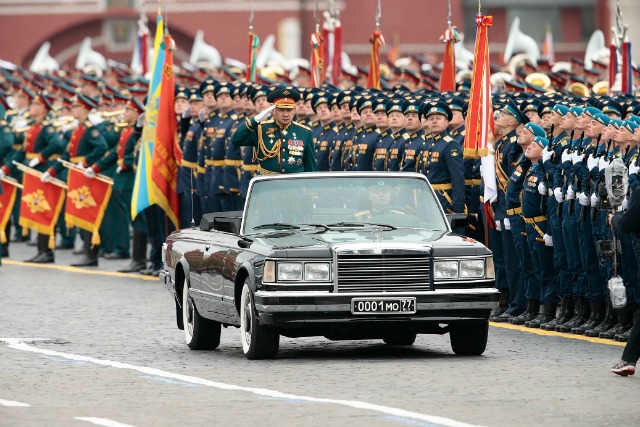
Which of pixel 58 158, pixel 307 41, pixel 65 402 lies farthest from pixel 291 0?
pixel 65 402

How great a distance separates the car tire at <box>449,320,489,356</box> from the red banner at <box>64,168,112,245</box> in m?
11.9

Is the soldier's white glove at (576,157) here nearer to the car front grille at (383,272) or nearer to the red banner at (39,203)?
the car front grille at (383,272)

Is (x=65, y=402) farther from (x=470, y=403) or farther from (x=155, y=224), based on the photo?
(x=155, y=224)

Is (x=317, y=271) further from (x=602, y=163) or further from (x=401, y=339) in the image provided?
→ (x=602, y=163)

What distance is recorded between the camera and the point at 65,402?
12.9 metres

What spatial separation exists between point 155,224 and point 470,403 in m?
13.1

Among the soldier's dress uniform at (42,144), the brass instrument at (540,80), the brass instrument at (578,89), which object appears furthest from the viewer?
the soldier's dress uniform at (42,144)

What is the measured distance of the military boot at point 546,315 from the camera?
18234 millimetres

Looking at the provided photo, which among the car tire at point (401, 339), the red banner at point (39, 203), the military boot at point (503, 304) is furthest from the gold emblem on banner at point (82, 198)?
the car tire at point (401, 339)

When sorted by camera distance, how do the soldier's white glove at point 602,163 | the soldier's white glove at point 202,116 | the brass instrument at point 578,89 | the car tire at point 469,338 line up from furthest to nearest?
1. the brass instrument at point 578,89
2. the soldier's white glove at point 202,116
3. the soldier's white glove at point 602,163
4. the car tire at point 469,338

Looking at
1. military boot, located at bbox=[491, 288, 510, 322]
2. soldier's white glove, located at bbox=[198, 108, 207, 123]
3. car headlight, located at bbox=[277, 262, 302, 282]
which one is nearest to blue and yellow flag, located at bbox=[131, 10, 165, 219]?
soldier's white glove, located at bbox=[198, 108, 207, 123]

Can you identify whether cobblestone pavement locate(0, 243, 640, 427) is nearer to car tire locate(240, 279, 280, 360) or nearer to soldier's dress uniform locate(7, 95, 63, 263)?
car tire locate(240, 279, 280, 360)

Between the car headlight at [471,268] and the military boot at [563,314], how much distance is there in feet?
10.1

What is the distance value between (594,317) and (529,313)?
112 cm
